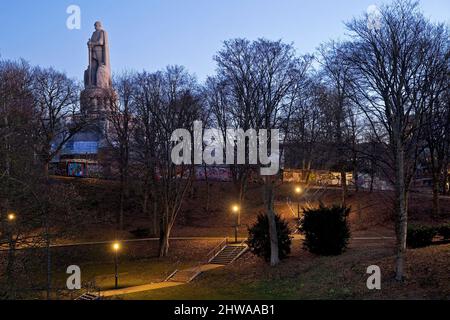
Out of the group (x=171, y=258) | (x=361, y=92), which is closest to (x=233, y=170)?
Answer: (x=171, y=258)

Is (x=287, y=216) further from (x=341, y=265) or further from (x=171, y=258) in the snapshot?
(x=341, y=265)

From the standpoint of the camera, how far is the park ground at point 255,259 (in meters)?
18.8

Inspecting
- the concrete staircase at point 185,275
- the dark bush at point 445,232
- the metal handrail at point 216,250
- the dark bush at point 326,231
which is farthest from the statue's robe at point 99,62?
the dark bush at point 445,232

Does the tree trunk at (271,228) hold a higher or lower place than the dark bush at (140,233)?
higher

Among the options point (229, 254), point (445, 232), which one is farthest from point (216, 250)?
point (445, 232)

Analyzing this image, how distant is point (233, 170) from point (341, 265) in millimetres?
20660

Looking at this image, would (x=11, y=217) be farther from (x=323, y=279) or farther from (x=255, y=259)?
(x=255, y=259)

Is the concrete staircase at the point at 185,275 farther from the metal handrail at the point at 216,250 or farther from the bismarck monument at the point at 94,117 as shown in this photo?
the bismarck monument at the point at 94,117

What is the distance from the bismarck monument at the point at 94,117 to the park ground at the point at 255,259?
5529 millimetres

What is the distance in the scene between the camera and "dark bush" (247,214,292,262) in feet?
93.6

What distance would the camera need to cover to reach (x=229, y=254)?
3328cm

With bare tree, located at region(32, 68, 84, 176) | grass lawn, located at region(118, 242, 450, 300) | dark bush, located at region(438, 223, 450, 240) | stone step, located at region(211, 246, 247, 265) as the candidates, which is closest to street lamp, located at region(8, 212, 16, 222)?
grass lawn, located at region(118, 242, 450, 300)

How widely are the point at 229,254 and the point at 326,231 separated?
867cm

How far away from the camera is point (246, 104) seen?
87.4 ft
